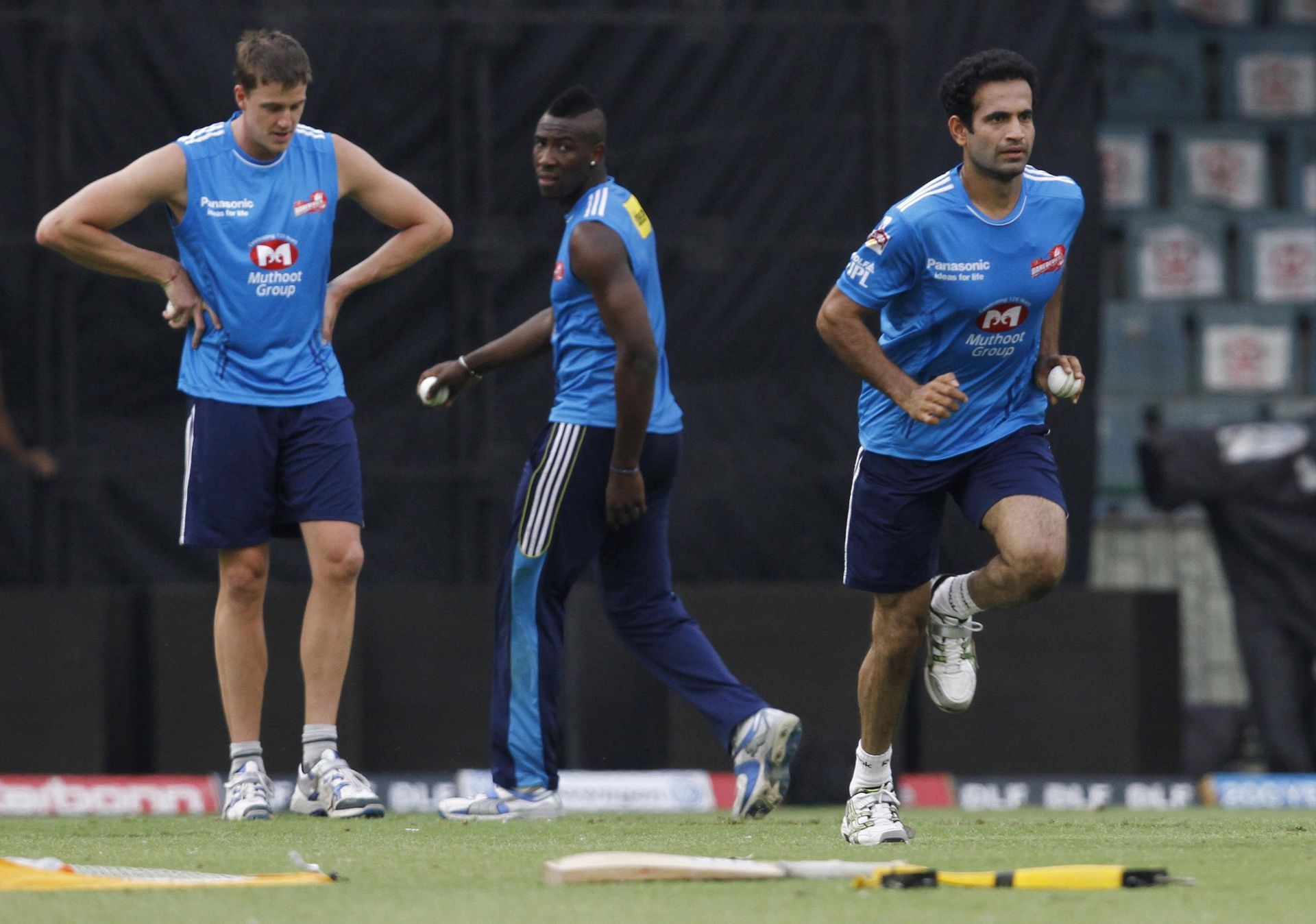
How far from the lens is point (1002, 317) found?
5.66m

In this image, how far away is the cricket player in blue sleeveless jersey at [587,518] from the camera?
6.36 meters

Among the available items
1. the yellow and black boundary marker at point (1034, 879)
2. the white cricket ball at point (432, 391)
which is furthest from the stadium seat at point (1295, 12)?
the yellow and black boundary marker at point (1034, 879)

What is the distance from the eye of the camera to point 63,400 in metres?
10.3

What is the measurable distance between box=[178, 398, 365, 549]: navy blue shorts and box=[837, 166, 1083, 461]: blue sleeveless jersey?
167cm

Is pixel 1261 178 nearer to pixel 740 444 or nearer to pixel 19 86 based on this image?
pixel 740 444

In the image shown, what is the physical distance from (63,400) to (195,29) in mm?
1892

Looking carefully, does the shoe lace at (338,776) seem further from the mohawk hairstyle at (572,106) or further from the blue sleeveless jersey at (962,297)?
the mohawk hairstyle at (572,106)

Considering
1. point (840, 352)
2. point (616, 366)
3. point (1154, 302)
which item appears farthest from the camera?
point (1154, 302)

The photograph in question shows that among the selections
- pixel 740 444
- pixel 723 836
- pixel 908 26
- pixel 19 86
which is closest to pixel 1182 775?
pixel 740 444

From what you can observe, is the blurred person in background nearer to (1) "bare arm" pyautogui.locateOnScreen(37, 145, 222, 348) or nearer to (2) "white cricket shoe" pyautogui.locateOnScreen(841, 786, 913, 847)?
(2) "white cricket shoe" pyautogui.locateOnScreen(841, 786, 913, 847)

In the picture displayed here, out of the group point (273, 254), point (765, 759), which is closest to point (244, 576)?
point (273, 254)

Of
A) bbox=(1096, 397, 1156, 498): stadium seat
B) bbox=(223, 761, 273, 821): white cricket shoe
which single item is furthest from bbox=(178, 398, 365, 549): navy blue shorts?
bbox=(1096, 397, 1156, 498): stadium seat

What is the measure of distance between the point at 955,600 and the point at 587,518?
1.29m

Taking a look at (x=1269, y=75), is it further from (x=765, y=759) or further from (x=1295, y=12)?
(x=765, y=759)
